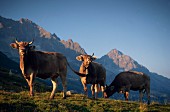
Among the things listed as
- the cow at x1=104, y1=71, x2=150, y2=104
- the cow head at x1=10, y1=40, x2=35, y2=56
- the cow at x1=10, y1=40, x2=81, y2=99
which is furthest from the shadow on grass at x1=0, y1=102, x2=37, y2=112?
the cow at x1=104, y1=71, x2=150, y2=104

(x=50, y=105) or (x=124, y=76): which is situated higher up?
(x=124, y=76)

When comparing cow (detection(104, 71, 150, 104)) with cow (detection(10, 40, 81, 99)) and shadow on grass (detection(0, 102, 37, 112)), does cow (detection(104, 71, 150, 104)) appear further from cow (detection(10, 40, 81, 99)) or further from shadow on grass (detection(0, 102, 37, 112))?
shadow on grass (detection(0, 102, 37, 112))

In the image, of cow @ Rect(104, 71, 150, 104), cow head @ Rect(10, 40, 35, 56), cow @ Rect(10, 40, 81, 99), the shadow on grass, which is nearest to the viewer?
the shadow on grass

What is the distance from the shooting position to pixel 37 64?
1609 cm

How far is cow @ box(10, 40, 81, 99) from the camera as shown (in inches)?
610

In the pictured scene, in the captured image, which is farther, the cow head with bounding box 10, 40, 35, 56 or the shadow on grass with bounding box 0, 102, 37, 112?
the cow head with bounding box 10, 40, 35, 56

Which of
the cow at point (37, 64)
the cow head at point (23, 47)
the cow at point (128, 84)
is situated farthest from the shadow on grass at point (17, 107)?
the cow at point (128, 84)

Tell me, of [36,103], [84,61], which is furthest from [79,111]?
[84,61]

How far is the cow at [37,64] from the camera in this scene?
15484mm

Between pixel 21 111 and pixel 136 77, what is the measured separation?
18.6 meters

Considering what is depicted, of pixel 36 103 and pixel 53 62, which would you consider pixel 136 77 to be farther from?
pixel 36 103

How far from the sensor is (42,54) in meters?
17.0

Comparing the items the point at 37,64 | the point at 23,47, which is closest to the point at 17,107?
the point at 37,64

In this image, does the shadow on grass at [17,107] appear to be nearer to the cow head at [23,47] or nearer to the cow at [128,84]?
the cow head at [23,47]
